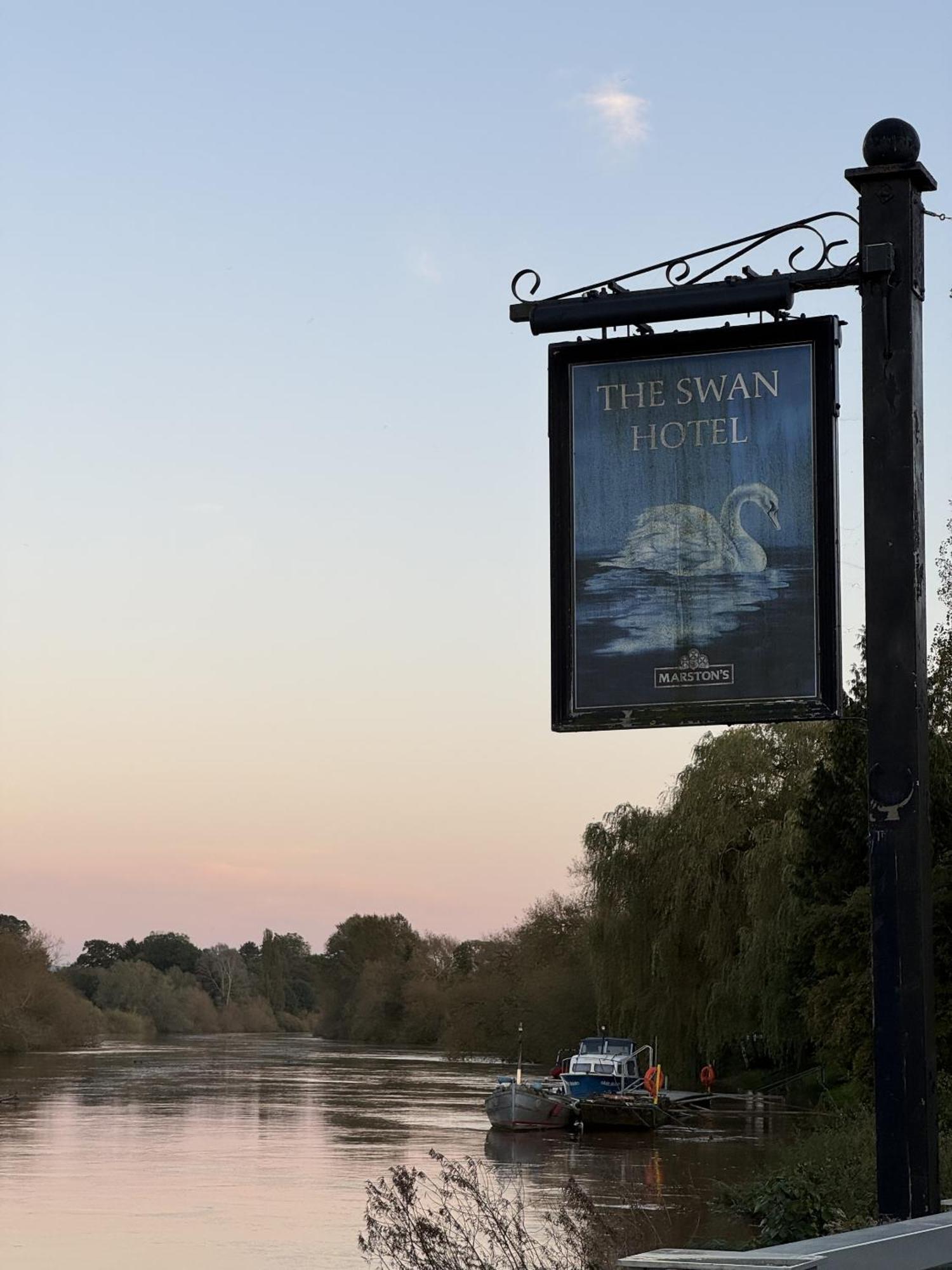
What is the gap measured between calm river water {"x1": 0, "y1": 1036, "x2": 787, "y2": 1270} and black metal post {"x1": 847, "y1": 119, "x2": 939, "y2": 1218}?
34.2ft

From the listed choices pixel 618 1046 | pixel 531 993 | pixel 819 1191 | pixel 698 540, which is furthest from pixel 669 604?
pixel 531 993

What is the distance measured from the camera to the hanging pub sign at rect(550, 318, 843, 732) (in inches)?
335

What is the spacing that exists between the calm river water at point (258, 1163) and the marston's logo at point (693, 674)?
33.2ft

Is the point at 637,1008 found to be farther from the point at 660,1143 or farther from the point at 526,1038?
the point at 526,1038

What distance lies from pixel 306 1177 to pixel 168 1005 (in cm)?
13221

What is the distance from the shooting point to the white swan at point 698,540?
855 centimetres

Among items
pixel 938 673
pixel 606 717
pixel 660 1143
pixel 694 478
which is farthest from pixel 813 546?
pixel 660 1143

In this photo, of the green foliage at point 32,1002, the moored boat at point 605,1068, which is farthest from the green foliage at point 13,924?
the moored boat at point 605,1068

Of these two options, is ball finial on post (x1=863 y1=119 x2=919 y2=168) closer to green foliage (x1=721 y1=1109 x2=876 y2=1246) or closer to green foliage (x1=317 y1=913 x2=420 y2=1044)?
green foliage (x1=721 y1=1109 x2=876 y2=1246)

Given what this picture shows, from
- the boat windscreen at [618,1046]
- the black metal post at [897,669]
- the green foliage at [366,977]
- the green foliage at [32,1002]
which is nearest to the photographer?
the black metal post at [897,669]

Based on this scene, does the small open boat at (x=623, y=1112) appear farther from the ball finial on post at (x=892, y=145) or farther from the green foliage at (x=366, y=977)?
the green foliage at (x=366, y=977)

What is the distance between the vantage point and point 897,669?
7.71 metres

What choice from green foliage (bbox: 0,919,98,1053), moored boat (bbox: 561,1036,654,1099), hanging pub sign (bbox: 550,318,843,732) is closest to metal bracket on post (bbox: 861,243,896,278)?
hanging pub sign (bbox: 550,318,843,732)

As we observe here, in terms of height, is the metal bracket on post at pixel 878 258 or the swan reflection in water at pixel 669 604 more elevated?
the metal bracket on post at pixel 878 258
